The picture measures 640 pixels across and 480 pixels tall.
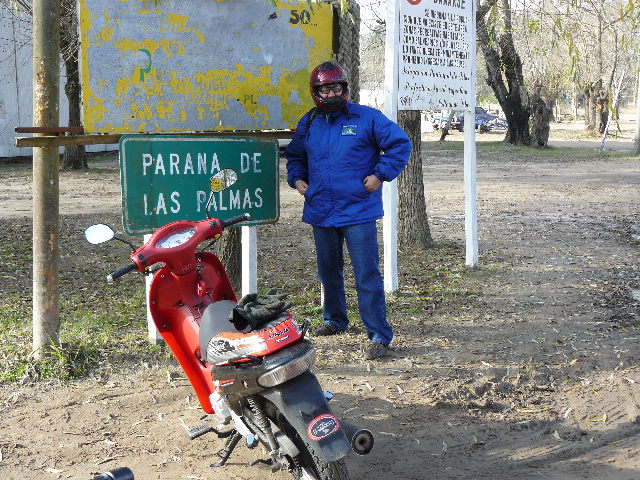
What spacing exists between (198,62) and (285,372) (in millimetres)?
2971

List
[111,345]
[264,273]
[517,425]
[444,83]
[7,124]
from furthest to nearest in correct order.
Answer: [7,124] → [264,273] → [444,83] → [111,345] → [517,425]

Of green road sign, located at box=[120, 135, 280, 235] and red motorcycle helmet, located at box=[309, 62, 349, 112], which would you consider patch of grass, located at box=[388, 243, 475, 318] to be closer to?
green road sign, located at box=[120, 135, 280, 235]

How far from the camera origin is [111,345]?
18.7ft

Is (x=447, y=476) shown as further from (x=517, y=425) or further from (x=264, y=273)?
(x=264, y=273)

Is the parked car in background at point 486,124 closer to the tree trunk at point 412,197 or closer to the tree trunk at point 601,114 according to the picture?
the tree trunk at point 601,114

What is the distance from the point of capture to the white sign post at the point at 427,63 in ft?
22.8

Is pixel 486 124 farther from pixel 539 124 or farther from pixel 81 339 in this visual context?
pixel 81 339

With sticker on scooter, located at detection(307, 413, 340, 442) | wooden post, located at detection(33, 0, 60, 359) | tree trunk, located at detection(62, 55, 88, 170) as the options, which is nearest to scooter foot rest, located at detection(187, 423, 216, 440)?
sticker on scooter, located at detection(307, 413, 340, 442)

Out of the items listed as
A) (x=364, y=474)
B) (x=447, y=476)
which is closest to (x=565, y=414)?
(x=447, y=476)

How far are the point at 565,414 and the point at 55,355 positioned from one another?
10.6ft

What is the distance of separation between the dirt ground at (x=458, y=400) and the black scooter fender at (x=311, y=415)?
0.78m

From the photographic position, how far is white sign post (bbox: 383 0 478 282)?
22.8 feet

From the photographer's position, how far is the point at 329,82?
17.3ft

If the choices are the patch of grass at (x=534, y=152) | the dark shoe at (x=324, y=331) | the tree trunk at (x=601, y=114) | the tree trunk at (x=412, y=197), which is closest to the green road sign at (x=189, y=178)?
the dark shoe at (x=324, y=331)
